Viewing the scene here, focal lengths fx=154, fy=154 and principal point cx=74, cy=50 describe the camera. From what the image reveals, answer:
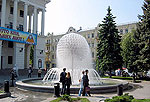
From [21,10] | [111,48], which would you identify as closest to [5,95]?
[111,48]

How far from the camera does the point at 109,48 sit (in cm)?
2569

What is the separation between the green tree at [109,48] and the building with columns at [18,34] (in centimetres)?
1434

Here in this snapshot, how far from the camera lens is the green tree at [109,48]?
82.4ft

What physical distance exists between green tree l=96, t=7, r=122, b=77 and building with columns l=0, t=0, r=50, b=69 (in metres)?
14.3

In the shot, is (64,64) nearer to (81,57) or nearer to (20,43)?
(81,57)

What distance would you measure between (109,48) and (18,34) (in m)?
17.0

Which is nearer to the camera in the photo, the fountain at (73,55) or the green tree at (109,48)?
the fountain at (73,55)

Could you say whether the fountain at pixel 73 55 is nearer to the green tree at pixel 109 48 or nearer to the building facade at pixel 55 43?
the green tree at pixel 109 48

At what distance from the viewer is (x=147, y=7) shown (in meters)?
22.8

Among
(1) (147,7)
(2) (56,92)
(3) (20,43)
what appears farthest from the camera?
(3) (20,43)

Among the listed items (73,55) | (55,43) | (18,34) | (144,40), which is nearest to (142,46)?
(144,40)

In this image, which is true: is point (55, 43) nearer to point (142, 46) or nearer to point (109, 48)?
point (109, 48)

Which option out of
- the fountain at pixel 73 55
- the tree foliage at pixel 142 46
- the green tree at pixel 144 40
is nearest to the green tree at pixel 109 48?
the tree foliage at pixel 142 46

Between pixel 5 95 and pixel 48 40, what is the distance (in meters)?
55.2
